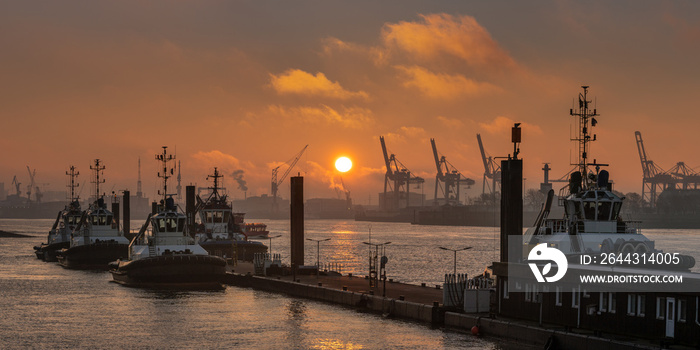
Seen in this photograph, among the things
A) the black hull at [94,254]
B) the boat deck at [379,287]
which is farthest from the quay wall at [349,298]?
the black hull at [94,254]

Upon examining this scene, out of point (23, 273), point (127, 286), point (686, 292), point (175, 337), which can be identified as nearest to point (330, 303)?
point (175, 337)

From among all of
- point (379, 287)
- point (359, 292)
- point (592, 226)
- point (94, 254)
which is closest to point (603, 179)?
point (592, 226)

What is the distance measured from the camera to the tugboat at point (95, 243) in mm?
107875

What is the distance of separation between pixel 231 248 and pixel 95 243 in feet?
53.9

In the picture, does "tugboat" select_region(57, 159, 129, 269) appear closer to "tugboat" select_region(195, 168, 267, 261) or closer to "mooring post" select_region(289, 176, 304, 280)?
"tugboat" select_region(195, 168, 267, 261)

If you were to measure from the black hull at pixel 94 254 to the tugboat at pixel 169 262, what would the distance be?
2259 centimetres

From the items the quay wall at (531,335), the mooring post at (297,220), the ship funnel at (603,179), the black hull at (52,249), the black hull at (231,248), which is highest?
the ship funnel at (603,179)

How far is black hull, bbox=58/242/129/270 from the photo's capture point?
10769cm

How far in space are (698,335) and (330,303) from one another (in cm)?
3286

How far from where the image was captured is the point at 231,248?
11075 centimetres

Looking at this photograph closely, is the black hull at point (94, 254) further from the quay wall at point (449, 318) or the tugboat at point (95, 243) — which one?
the quay wall at point (449, 318)

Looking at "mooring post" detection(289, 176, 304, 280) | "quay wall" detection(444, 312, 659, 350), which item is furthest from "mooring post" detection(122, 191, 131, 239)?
"quay wall" detection(444, 312, 659, 350)

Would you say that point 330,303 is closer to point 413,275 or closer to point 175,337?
point 175,337

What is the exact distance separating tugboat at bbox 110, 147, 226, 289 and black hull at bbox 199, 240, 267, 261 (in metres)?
22.3
